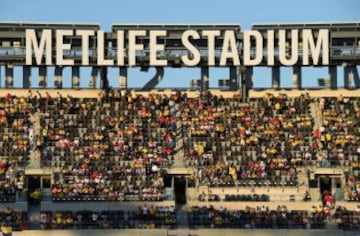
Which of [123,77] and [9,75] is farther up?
[9,75]

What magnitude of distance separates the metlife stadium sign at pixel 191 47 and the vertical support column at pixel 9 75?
1.54 m

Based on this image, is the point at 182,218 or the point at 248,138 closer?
the point at 182,218

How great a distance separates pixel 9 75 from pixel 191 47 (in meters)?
12.1

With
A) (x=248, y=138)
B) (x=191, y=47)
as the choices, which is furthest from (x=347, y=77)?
(x=191, y=47)

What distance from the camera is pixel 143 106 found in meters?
92.6

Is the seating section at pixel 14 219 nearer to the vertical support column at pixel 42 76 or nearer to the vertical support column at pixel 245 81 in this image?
the vertical support column at pixel 42 76

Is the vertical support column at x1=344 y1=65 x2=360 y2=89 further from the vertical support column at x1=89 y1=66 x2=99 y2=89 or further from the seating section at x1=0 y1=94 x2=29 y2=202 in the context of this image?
the seating section at x1=0 y1=94 x2=29 y2=202

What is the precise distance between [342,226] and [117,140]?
15.7 m

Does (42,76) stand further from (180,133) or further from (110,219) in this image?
(110,219)

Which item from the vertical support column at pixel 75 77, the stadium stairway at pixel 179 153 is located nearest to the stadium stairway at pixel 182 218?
the stadium stairway at pixel 179 153

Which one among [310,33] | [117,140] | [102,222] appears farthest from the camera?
[310,33]

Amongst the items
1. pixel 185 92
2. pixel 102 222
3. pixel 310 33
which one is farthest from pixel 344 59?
pixel 102 222

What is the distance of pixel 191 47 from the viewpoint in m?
94.6

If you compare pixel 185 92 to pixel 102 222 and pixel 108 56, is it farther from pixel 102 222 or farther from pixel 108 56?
pixel 102 222
